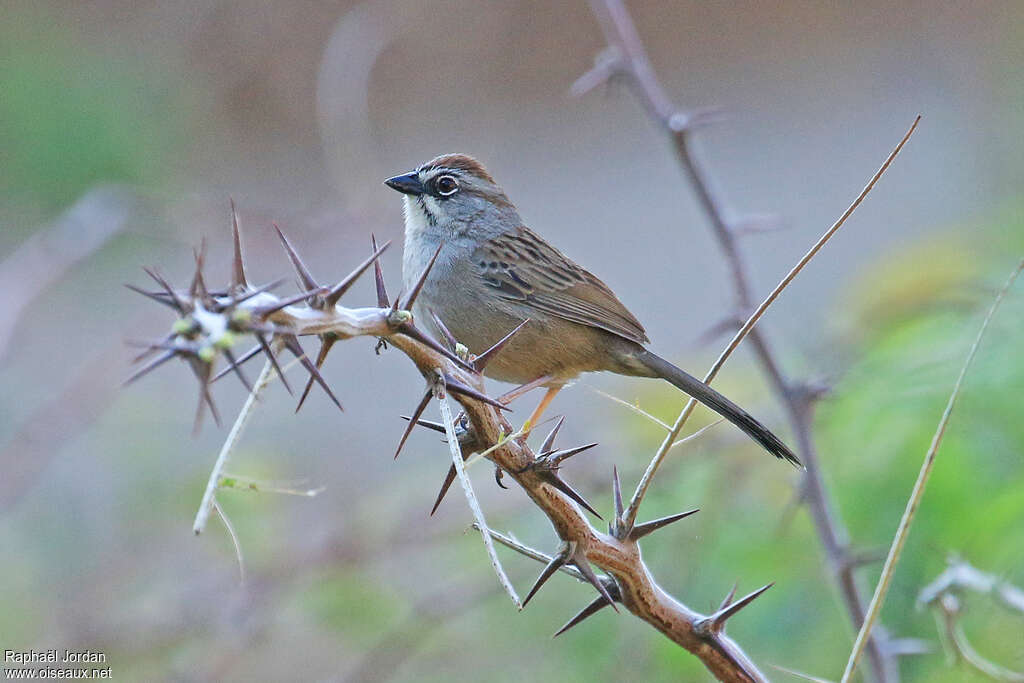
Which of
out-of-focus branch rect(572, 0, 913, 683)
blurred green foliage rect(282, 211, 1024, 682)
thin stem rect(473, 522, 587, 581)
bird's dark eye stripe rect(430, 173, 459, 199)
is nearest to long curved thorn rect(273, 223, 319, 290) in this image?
thin stem rect(473, 522, 587, 581)

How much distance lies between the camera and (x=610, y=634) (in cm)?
431

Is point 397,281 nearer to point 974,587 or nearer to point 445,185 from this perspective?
point 445,185

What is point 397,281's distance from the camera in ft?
20.5

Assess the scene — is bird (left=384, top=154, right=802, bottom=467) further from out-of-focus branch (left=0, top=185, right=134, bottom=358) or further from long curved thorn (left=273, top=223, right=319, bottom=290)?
long curved thorn (left=273, top=223, right=319, bottom=290)

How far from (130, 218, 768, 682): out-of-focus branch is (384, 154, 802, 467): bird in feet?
5.20

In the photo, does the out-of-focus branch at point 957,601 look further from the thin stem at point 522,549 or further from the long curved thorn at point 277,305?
the long curved thorn at point 277,305

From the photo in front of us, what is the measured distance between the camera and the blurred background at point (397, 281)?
12.6 ft

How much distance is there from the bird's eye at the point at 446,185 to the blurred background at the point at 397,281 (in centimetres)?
31

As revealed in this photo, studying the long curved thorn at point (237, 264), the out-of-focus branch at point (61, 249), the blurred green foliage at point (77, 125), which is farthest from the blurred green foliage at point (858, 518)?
the blurred green foliage at point (77, 125)

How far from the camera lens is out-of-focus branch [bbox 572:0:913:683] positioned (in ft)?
9.52

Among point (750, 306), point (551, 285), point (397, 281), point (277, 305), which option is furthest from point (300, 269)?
point (397, 281)

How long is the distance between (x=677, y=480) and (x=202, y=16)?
294 inches

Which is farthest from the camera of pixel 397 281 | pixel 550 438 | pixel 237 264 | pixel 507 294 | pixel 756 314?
pixel 397 281

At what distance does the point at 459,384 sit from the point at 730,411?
1983mm
